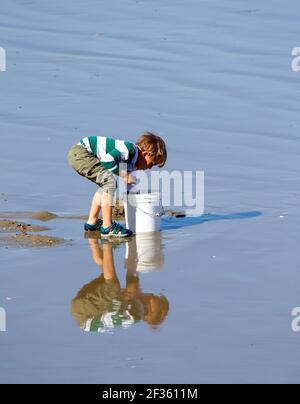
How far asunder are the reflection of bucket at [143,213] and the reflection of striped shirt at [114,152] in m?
0.26

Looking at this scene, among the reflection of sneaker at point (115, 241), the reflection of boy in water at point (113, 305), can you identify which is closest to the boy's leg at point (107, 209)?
the reflection of sneaker at point (115, 241)

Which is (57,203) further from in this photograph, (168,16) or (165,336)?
(168,16)

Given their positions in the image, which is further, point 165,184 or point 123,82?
point 123,82

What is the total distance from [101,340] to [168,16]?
1195 centimetres

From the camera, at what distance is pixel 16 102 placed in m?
12.1

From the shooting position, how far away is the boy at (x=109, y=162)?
27.6 ft

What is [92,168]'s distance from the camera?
8.67 meters

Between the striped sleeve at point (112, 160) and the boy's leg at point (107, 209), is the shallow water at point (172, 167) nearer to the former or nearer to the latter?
the boy's leg at point (107, 209)

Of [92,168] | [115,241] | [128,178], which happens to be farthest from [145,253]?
[92,168]

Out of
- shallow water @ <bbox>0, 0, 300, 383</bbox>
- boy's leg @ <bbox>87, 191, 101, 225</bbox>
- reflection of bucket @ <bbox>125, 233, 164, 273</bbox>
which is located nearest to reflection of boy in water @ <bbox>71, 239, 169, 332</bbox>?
shallow water @ <bbox>0, 0, 300, 383</bbox>

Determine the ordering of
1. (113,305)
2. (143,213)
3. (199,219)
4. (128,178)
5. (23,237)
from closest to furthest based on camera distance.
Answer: (113,305) < (23,237) < (143,213) < (128,178) < (199,219)

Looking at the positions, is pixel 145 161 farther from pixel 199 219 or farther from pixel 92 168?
pixel 199 219

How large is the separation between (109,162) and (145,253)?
909mm
